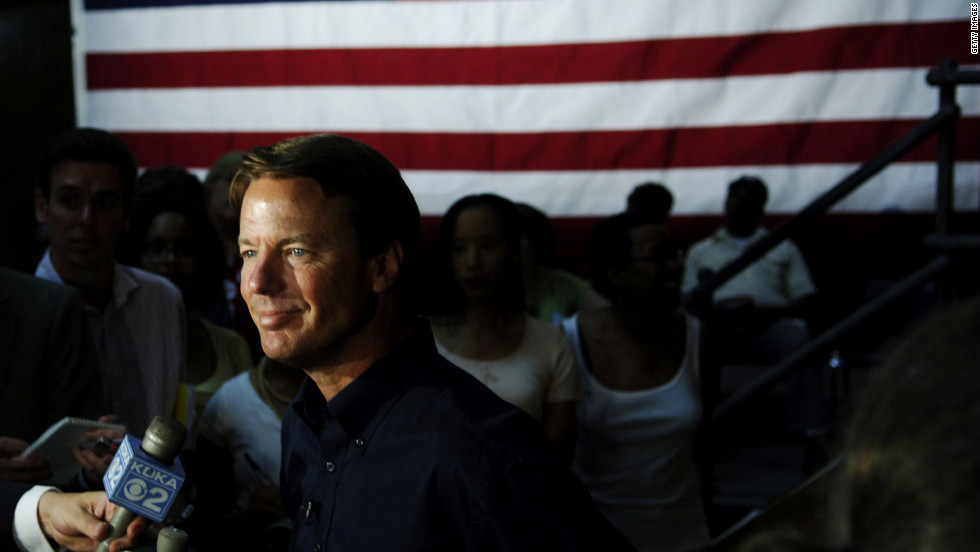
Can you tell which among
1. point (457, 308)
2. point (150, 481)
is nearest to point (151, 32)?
point (457, 308)

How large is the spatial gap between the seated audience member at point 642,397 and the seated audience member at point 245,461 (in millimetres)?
847

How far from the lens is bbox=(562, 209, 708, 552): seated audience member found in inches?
102

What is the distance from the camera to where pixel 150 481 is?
1.37 metres

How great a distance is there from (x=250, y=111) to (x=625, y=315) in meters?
Result: 2.77

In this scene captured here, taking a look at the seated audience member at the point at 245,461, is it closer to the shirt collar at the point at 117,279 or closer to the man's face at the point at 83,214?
the shirt collar at the point at 117,279

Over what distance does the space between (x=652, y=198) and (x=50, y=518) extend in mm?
3123

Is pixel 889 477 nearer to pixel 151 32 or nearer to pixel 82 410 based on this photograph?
pixel 82 410

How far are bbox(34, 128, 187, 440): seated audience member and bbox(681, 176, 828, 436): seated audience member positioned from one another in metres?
2.56

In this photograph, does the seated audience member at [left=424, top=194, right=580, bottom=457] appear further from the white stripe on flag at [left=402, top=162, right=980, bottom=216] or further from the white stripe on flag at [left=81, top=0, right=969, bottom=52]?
the white stripe on flag at [left=81, top=0, right=969, bottom=52]

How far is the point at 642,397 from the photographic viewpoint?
268 centimetres

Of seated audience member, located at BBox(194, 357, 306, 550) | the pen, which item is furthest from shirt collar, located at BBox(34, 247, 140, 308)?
the pen

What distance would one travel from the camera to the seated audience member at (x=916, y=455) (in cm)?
52

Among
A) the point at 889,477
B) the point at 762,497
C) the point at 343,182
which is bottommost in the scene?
the point at 762,497

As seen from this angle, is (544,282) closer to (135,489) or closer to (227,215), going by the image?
(227,215)
